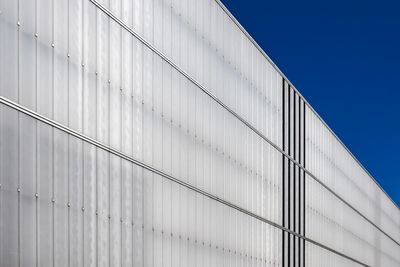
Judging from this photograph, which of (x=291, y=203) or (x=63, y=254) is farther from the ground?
(x=291, y=203)

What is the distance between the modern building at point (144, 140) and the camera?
18.1m

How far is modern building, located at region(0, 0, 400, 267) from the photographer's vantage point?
1812cm

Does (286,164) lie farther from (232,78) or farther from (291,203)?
(232,78)

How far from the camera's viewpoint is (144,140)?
24.7 meters

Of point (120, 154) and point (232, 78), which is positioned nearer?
point (120, 154)

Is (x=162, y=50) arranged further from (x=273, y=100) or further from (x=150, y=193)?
(x=273, y=100)

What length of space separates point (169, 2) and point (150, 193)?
19.8 feet

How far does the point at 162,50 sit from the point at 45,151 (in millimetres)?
8736

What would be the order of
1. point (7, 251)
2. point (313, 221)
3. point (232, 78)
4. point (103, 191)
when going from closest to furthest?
point (7, 251) → point (103, 191) → point (232, 78) → point (313, 221)

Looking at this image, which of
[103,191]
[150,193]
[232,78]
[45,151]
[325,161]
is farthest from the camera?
[325,161]

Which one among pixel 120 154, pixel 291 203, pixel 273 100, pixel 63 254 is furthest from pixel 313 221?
pixel 63 254

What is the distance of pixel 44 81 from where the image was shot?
18.9 m

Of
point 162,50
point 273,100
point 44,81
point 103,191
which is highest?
point 273,100

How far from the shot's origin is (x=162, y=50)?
1053 inches
